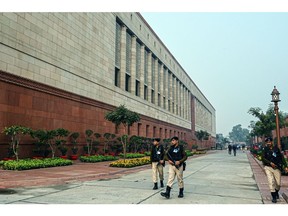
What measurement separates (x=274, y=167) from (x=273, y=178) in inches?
12.7

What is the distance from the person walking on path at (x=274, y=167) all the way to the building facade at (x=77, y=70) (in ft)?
44.0

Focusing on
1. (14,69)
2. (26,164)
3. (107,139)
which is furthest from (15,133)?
(107,139)

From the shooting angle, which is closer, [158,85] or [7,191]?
[7,191]

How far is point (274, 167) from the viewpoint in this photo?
8117 millimetres

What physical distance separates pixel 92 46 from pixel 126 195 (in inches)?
766

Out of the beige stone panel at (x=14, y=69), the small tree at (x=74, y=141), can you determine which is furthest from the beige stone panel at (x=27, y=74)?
the small tree at (x=74, y=141)

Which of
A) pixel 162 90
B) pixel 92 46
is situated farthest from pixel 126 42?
pixel 162 90

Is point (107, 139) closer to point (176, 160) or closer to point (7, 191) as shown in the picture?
point (7, 191)

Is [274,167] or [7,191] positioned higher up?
[274,167]

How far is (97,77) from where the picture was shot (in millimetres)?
26078

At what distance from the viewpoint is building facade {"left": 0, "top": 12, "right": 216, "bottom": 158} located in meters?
16.6

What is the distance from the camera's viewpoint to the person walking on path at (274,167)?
8.03 metres

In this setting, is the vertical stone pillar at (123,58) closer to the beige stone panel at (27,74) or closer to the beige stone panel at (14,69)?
the beige stone panel at (27,74)
